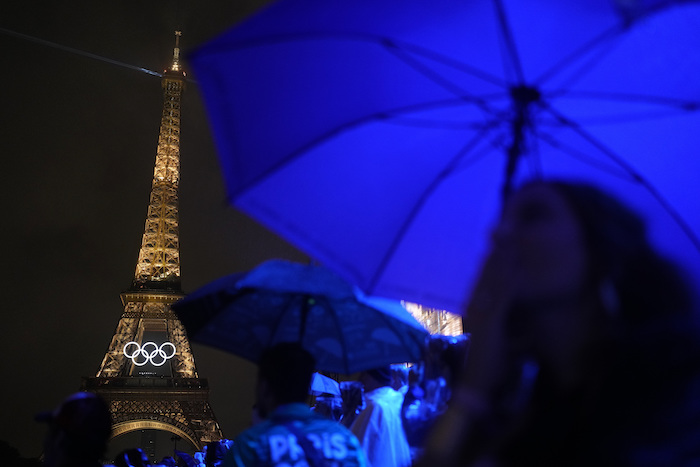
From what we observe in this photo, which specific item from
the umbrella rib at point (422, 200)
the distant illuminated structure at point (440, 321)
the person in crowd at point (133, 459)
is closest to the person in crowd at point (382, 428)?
the umbrella rib at point (422, 200)

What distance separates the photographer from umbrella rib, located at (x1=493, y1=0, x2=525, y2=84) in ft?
5.95

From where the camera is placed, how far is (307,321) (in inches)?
182

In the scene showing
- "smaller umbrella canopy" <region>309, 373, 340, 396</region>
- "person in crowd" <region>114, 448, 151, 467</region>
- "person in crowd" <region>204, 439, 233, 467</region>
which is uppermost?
"smaller umbrella canopy" <region>309, 373, 340, 396</region>

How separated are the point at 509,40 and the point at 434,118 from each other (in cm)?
46

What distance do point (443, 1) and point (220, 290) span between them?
322cm

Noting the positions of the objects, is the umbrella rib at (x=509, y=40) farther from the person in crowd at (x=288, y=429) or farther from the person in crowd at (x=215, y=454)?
the person in crowd at (x=215, y=454)

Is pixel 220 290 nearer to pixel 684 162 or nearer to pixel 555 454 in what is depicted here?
pixel 684 162

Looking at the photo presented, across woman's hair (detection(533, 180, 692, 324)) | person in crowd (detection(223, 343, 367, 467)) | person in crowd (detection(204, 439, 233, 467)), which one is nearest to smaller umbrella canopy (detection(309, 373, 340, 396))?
person in crowd (detection(204, 439, 233, 467))

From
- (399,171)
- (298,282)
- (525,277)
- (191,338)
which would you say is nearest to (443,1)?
(399,171)

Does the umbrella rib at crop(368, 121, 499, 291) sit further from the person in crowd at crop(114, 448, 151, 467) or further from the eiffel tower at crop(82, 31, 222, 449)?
the eiffel tower at crop(82, 31, 222, 449)

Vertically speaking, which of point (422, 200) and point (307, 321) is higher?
point (307, 321)

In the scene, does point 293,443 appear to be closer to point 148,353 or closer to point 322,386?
point 322,386

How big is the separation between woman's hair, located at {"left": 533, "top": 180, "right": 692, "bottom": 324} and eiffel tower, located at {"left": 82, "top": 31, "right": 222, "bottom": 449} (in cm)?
3067

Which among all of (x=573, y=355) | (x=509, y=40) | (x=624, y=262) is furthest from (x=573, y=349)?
(x=509, y=40)
